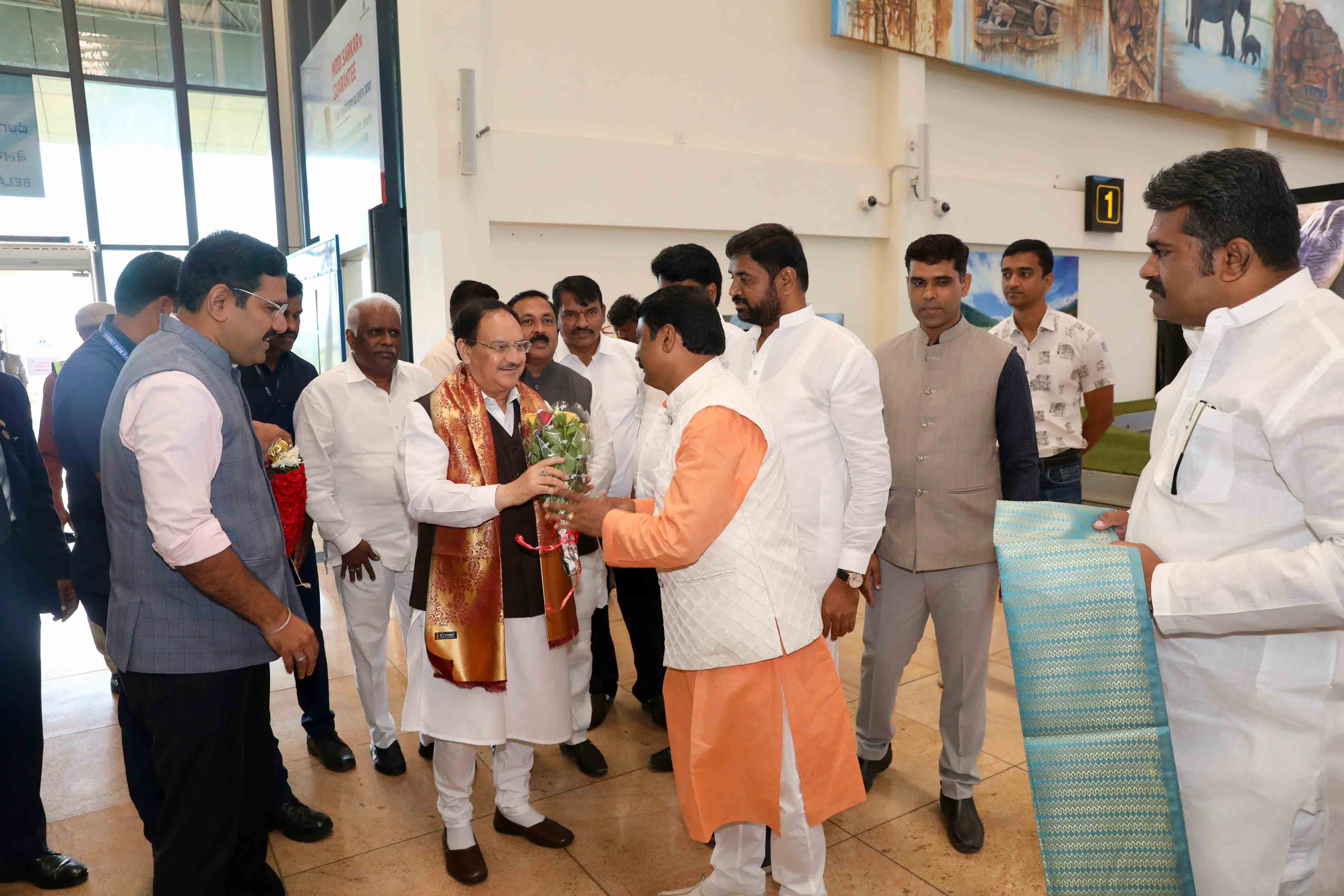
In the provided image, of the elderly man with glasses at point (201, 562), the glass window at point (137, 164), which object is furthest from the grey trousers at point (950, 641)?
the glass window at point (137, 164)

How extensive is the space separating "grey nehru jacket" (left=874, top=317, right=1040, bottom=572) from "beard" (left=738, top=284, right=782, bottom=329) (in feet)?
1.49

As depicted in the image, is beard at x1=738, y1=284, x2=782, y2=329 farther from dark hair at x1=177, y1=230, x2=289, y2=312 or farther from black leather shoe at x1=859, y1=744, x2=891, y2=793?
black leather shoe at x1=859, y1=744, x2=891, y2=793

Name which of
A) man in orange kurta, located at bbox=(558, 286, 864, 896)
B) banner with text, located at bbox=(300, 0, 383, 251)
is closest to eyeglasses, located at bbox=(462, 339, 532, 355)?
man in orange kurta, located at bbox=(558, 286, 864, 896)

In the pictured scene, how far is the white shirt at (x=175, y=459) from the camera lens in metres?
1.86

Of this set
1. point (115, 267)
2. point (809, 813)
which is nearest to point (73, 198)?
point (115, 267)

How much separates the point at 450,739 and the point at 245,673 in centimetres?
64

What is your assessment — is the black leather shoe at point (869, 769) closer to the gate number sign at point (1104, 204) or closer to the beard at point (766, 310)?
the beard at point (766, 310)

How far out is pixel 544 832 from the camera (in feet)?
9.07

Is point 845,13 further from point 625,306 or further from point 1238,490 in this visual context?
point 1238,490

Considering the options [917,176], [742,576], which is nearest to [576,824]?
[742,576]

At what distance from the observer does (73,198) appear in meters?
8.63

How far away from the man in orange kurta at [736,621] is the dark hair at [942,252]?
0.99 m

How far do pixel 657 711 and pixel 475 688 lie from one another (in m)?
1.39

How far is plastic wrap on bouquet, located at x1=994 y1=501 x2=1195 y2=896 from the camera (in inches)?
60.2
